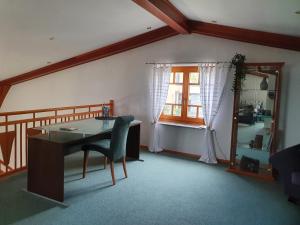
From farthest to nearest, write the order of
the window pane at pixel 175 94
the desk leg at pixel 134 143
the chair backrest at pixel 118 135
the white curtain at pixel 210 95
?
the window pane at pixel 175 94
the desk leg at pixel 134 143
the white curtain at pixel 210 95
the chair backrest at pixel 118 135

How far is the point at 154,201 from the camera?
114 inches

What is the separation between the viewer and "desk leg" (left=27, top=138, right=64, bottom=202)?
275 centimetres

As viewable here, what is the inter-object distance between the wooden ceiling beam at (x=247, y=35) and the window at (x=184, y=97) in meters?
0.74

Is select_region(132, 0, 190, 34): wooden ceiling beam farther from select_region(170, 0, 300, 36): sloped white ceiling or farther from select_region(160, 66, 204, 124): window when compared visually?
select_region(160, 66, 204, 124): window

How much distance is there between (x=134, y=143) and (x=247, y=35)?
260cm

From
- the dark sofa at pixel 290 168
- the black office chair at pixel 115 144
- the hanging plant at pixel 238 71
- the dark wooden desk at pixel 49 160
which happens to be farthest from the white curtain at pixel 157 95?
the dark sofa at pixel 290 168

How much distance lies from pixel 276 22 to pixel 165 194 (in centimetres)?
259

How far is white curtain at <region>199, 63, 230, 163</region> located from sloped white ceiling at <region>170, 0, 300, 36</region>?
80cm

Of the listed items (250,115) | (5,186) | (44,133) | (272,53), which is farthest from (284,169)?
(5,186)

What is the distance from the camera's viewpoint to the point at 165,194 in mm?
3100

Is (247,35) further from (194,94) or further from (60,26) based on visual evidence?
(60,26)

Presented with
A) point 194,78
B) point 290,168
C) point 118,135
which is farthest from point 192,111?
point 290,168

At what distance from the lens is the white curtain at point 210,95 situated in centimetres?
432

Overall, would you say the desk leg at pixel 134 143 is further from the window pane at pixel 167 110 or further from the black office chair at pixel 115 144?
the black office chair at pixel 115 144
